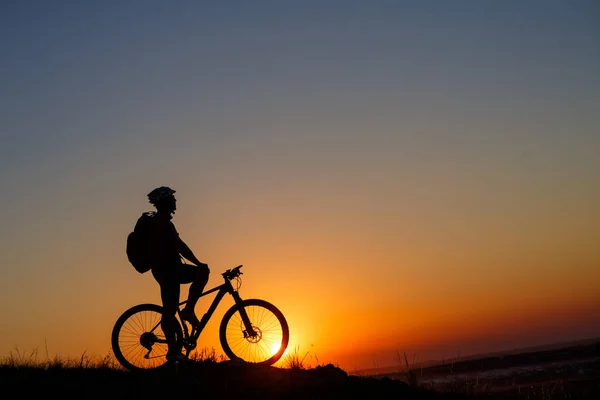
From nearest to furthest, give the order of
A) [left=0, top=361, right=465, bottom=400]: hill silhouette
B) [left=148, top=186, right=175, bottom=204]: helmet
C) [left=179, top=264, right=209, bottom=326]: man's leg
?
[left=0, top=361, right=465, bottom=400]: hill silhouette → [left=148, top=186, right=175, bottom=204]: helmet → [left=179, top=264, right=209, bottom=326]: man's leg

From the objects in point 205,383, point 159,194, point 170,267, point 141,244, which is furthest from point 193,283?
point 205,383

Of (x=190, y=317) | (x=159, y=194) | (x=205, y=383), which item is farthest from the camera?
(x=190, y=317)

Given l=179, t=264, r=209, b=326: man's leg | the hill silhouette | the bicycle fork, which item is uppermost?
l=179, t=264, r=209, b=326: man's leg

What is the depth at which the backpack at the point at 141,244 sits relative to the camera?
10.0 meters

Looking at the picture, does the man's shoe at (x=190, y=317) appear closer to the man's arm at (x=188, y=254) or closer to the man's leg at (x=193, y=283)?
the man's leg at (x=193, y=283)

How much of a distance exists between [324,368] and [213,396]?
2644 mm

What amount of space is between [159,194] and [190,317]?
82.1 inches

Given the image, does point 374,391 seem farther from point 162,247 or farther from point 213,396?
point 162,247

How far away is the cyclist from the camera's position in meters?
9.99

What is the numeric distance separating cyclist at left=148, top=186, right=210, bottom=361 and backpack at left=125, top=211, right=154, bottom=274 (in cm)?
9

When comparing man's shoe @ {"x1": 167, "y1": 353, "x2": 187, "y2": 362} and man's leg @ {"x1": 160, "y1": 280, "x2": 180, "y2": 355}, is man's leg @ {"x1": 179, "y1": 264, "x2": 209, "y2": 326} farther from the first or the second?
man's shoe @ {"x1": 167, "y1": 353, "x2": 187, "y2": 362}

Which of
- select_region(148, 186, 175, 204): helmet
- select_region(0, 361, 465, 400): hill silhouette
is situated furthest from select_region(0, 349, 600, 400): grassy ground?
select_region(148, 186, 175, 204): helmet

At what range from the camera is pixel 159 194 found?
1000cm

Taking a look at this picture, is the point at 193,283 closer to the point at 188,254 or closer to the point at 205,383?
the point at 188,254
